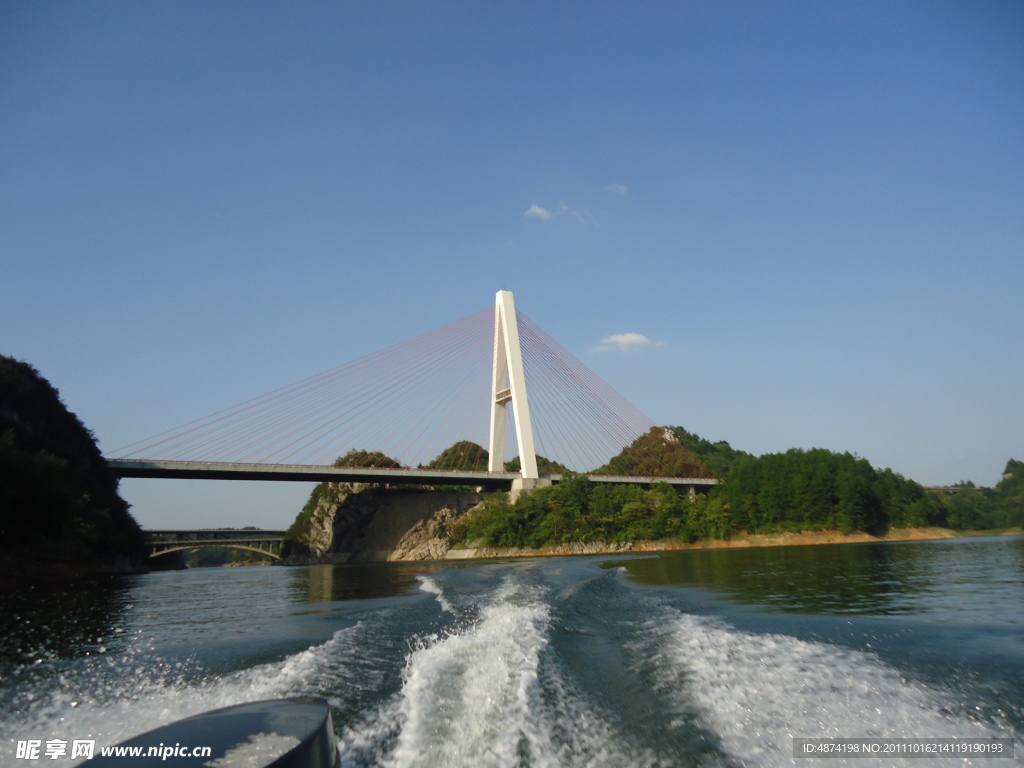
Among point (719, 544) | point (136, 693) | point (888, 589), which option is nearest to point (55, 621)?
point (136, 693)

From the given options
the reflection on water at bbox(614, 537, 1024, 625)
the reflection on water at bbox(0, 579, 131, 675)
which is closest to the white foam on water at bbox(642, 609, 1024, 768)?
the reflection on water at bbox(614, 537, 1024, 625)

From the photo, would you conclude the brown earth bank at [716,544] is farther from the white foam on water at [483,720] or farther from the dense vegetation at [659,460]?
the white foam on water at [483,720]

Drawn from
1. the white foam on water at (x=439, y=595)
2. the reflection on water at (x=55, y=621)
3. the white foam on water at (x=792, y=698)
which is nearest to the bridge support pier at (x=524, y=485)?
the white foam on water at (x=439, y=595)

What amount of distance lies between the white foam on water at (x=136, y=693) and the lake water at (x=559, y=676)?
23 mm

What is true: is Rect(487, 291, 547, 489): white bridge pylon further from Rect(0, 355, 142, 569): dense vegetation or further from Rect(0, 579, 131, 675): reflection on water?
Rect(0, 579, 131, 675): reflection on water

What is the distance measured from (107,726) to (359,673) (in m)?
2.02

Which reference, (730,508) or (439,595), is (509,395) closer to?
(730,508)

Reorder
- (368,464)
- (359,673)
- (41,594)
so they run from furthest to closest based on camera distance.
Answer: (368,464)
(41,594)
(359,673)

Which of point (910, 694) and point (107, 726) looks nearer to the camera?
point (107, 726)

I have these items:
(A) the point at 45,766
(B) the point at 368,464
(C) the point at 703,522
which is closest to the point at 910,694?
(A) the point at 45,766

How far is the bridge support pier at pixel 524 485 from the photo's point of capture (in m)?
45.9

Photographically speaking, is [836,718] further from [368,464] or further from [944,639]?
[368,464]

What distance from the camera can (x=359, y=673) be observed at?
545cm

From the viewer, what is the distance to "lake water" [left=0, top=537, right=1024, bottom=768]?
3.81m
